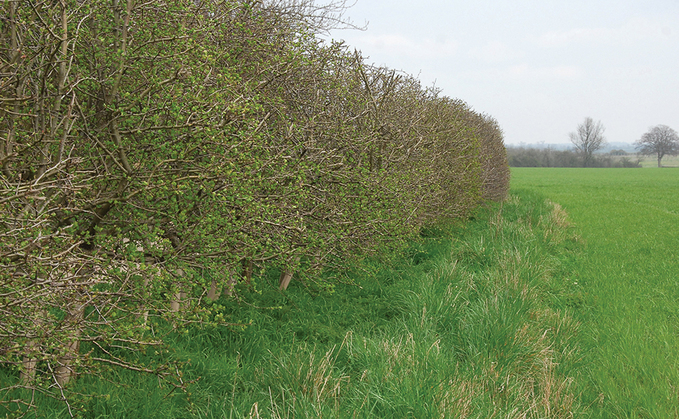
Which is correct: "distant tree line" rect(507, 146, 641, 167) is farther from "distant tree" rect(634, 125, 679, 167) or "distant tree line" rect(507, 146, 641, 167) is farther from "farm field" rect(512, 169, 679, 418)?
"farm field" rect(512, 169, 679, 418)

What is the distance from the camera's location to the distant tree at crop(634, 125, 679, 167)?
84.1 m

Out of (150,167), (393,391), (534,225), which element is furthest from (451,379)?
(534,225)

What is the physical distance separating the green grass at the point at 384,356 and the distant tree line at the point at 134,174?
1.39 feet

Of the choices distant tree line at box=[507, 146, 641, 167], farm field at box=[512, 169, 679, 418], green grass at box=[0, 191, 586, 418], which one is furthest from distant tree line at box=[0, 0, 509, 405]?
distant tree line at box=[507, 146, 641, 167]

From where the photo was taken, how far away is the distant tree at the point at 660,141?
84125mm

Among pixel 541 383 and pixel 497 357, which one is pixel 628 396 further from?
pixel 497 357

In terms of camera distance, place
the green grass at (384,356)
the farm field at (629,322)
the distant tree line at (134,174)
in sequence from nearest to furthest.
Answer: the distant tree line at (134,174) → the green grass at (384,356) → the farm field at (629,322)

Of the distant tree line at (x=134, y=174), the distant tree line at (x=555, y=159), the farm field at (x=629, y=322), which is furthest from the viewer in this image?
the distant tree line at (x=555, y=159)

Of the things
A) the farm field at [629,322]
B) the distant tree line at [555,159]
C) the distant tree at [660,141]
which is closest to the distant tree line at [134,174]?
the farm field at [629,322]

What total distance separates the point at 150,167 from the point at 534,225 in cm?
1184

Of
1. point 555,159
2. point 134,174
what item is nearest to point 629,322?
point 134,174

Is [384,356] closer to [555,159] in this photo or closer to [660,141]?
[555,159]

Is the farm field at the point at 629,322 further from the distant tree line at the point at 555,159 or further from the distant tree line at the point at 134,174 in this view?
the distant tree line at the point at 555,159

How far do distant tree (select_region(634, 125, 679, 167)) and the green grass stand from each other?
9583cm
